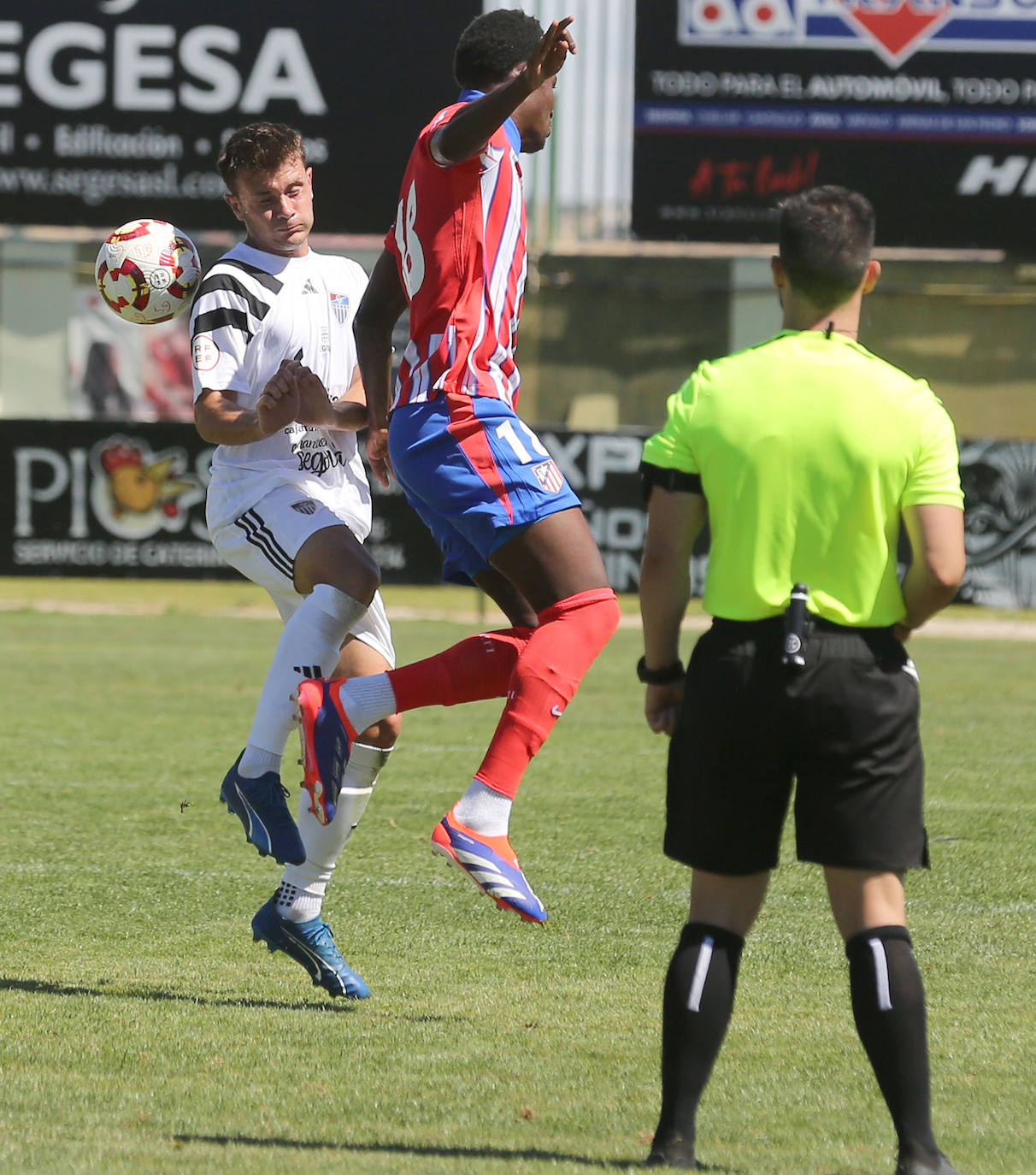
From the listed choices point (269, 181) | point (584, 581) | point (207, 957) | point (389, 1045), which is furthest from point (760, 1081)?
point (269, 181)

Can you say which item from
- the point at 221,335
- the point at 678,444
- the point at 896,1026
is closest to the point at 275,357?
the point at 221,335

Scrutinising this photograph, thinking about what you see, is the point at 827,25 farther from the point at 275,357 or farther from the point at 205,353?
the point at 205,353

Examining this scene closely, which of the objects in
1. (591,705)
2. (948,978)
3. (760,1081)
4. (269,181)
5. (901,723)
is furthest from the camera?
(591,705)

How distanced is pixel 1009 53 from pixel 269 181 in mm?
19847

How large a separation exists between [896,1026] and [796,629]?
0.74m

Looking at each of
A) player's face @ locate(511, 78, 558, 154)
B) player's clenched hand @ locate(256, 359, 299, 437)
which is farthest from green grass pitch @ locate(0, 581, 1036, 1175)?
player's face @ locate(511, 78, 558, 154)

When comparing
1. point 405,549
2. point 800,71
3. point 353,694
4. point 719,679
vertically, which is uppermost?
point 800,71

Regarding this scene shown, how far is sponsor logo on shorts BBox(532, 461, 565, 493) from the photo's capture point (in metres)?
4.55

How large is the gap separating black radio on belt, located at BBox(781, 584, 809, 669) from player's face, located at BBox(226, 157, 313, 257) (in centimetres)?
254

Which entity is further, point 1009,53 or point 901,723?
point 1009,53

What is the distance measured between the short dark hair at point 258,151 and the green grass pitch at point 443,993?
2266mm

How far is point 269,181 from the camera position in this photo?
17.3 ft

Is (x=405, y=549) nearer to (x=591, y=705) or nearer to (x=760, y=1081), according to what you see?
(x=591, y=705)

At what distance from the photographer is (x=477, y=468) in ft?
14.9
